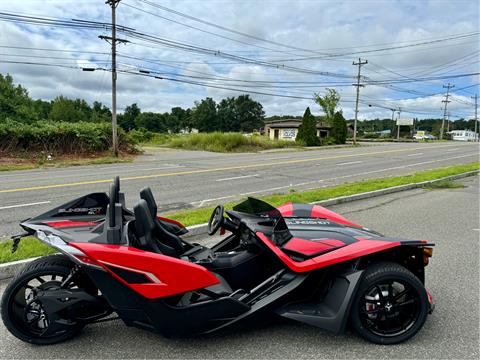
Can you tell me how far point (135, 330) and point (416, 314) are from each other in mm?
2209

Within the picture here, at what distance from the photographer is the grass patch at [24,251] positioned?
4.12 metres

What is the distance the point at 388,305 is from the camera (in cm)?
275

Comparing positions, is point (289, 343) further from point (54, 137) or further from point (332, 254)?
point (54, 137)

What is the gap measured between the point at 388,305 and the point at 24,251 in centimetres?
404

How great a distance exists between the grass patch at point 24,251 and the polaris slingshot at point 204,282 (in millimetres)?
1459

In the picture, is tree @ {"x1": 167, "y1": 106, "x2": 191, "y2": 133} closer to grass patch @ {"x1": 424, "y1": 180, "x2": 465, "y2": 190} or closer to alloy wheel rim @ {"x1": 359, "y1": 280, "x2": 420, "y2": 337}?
grass patch @ {"x1": 424, "y1": 180, "x2": 465, "y2": 190}

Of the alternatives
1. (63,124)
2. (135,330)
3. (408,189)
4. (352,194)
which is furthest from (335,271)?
(63,124)

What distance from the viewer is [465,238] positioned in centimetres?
545

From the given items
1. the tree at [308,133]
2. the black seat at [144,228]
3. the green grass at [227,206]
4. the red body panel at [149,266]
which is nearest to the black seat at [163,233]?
the black seat at [144,228]

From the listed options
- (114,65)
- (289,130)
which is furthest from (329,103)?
(114,65)

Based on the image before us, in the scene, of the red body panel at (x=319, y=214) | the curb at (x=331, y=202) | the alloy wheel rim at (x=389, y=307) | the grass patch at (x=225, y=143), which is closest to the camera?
the alloy wheel rim at (x=389, y=307)

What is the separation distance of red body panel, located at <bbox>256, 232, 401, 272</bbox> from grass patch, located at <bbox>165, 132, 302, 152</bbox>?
2889 centimetres

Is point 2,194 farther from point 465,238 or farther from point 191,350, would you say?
point 465,238

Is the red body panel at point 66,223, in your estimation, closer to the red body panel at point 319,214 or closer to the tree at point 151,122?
the red body panel at point 319,214
